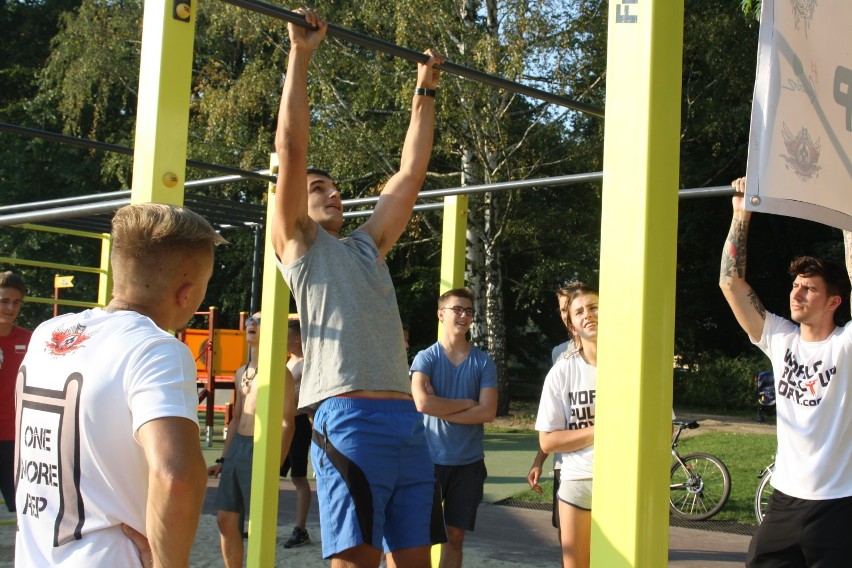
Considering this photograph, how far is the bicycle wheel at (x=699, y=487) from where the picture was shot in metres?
8.43

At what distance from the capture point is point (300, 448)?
7.59 meters

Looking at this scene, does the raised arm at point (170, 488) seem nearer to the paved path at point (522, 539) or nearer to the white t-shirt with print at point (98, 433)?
the white t-shirt with print at point (98, 433)

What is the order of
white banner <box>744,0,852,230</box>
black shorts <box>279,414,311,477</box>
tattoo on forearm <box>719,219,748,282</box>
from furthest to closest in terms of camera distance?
black shorts <box>279,414,311,477</box> < tattoo on forearm <box>719,219,748,282</box> < white banner <box>744,0,852,230</box>

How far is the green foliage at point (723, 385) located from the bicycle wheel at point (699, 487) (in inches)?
452

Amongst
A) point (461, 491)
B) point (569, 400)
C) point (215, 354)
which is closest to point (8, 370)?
point (461, 491)

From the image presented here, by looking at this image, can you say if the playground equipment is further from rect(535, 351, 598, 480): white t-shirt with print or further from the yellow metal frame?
the yellow metal frame

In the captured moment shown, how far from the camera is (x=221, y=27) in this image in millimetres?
18562

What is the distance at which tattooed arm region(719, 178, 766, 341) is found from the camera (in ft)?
12.5

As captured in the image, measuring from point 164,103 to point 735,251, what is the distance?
7.79 feet

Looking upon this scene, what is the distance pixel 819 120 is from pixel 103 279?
26.0 ft

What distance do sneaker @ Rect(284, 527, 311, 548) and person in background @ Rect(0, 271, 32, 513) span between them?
1.94 m

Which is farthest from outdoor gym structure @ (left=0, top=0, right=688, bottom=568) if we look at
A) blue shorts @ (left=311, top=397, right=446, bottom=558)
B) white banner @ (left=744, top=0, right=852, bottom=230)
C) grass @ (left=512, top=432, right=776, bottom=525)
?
grass @ (left=512, top=432, right=776, bottom=525)

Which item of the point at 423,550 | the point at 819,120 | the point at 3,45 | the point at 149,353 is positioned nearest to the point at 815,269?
the point at 819,120

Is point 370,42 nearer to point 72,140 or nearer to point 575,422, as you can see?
point 575,422
